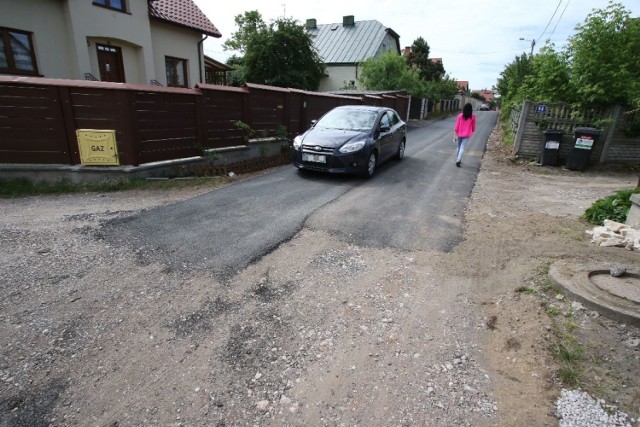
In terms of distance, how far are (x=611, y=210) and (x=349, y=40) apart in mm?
39577

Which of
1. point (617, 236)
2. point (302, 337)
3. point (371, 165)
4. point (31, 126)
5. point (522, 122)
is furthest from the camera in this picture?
point (522, 122)

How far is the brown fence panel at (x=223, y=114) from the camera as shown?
8.66 meters

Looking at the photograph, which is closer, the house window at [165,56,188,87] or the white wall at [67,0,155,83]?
the white wall at [67,0,155,83]

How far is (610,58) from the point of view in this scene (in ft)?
32.0

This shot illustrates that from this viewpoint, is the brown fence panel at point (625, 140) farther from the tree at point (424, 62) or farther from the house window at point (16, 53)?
the tree at point (424, 62)

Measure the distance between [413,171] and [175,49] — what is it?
13532 mm

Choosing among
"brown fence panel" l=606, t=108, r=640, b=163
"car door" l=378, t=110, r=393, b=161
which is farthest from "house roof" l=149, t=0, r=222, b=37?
"brown fence panel" l=606, t=108, r=640, b=163

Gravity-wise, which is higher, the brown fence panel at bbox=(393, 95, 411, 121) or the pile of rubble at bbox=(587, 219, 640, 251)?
the brown fence panel at bbox=(393, 95, 411, 121)

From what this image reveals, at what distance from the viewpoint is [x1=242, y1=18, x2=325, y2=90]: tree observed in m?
28.0

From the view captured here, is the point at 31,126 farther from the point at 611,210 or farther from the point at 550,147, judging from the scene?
the point at 550,147

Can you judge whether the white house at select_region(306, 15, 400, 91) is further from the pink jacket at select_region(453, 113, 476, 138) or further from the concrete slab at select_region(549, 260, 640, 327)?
the concrete slab at select_region(549, 260, 640, 327)

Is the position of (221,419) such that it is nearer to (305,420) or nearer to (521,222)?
(305,420)

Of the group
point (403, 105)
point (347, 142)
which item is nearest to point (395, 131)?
point (347, 142)

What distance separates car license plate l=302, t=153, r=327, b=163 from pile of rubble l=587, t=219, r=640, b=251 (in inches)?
203
